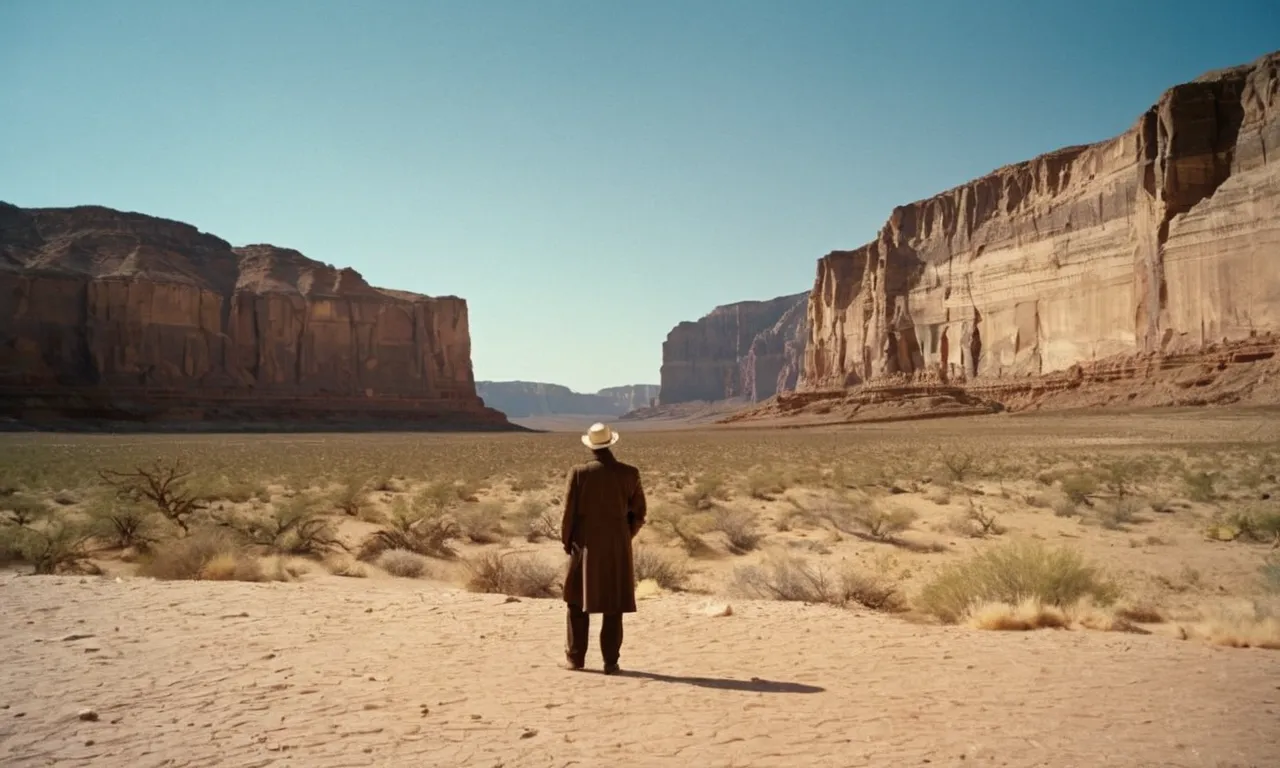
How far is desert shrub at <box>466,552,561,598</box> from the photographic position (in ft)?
29.0

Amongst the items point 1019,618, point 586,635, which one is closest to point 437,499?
point 586,635

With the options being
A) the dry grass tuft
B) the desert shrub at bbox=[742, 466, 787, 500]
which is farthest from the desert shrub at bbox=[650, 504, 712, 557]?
the dry grass tuft

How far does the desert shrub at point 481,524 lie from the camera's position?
13250 millimetres

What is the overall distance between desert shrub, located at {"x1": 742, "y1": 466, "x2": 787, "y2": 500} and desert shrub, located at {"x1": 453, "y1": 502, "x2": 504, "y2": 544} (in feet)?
21.7

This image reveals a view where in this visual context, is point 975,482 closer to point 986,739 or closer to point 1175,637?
point 1175,637

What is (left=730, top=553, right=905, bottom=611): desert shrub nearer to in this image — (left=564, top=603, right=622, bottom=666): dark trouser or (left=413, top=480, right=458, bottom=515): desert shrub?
(left=564, top=603, right=622, bottom=666): dark trouser

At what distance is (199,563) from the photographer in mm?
9594

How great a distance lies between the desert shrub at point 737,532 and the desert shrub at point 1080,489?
6.97 meters

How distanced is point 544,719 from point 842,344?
306 feet

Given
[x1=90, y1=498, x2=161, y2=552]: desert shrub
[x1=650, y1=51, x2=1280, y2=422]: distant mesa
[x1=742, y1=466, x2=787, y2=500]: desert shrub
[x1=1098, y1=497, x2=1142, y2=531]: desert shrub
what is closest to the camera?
[x1=90, y1=498, x2=161, y2=552]: desert shrub

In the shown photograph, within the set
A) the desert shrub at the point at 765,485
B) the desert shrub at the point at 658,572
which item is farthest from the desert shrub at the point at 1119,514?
the desert shrub at the point at 658,572

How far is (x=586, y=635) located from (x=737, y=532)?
7177 mm

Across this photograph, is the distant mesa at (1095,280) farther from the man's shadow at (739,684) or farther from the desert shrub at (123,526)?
the desert shrub at (123,526)

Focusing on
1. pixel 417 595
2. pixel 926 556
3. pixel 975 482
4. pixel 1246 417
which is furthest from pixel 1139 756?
pixel 1246 417
